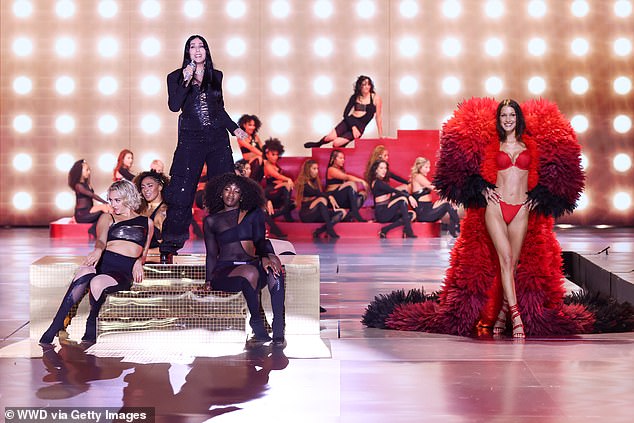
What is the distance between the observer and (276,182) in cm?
1370

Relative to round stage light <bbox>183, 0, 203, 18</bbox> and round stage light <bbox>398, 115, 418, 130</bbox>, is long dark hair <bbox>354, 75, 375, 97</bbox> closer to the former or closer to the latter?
round stage light <bbox>398, 115, 418, 130</bbox>

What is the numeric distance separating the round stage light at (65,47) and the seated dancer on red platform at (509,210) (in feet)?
34.4

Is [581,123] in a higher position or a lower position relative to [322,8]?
lower

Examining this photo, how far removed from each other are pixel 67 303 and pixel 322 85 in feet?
33.4

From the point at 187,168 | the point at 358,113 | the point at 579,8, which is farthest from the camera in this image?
the point at 579,8

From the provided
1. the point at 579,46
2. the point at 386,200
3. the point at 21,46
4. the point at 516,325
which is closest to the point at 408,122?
the point at 386,200

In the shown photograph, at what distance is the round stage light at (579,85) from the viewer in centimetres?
1570

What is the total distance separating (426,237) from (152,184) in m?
7.32

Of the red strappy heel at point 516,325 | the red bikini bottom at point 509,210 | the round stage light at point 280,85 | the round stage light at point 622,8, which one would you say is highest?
the round stage light at point 622,8

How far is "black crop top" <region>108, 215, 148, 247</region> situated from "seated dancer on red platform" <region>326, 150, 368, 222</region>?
24.4ft

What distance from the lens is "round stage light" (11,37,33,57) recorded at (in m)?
15.9

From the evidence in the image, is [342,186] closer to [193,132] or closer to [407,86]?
[407,86]

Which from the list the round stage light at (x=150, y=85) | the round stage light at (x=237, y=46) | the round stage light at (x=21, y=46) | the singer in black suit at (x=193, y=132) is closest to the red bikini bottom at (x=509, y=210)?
the singer in black suit at (x=193, y=132)

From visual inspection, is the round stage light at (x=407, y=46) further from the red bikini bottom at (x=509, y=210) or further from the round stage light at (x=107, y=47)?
the red bikini bottom at (x=509, y=210)
